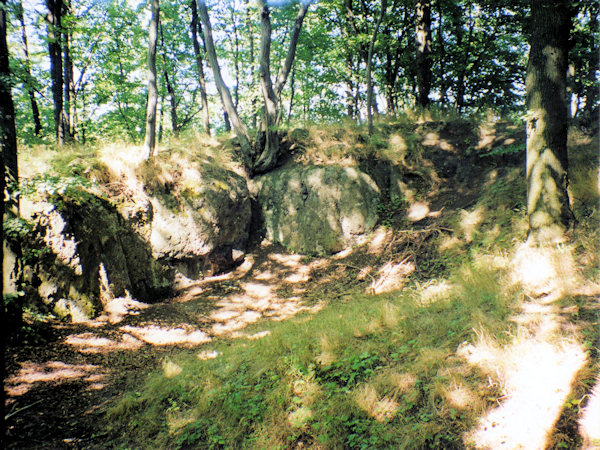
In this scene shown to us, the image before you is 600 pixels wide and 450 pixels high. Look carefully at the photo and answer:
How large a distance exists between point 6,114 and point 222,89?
637 cm

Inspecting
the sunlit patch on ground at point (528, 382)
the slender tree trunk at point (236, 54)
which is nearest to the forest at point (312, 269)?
the sunlit patch on ground at point (528, 382)

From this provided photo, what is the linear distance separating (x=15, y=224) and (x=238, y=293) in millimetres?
4657

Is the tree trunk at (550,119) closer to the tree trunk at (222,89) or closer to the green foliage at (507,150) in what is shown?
the green foliage at (507,150)

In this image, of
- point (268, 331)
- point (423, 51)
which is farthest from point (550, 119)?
point (423, 51)

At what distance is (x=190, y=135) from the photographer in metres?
11.2

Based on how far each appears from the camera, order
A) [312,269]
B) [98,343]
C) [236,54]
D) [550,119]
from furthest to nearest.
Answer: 1. [236,54]
2. [312,269]
3. [98,343]
4. [550,119]

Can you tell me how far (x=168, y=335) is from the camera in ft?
20.3

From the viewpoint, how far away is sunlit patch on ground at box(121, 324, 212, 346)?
5.98 meters

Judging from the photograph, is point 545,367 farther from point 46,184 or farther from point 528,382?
point 46,184

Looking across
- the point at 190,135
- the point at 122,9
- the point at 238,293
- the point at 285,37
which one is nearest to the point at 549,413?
the point at 238,293

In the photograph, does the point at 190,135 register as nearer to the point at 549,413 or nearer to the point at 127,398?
the point at 127,398

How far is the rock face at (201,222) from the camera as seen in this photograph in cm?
836

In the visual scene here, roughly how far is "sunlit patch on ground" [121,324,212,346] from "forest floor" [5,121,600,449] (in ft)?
0.06

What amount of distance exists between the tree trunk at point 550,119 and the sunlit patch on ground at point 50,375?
6.94m
